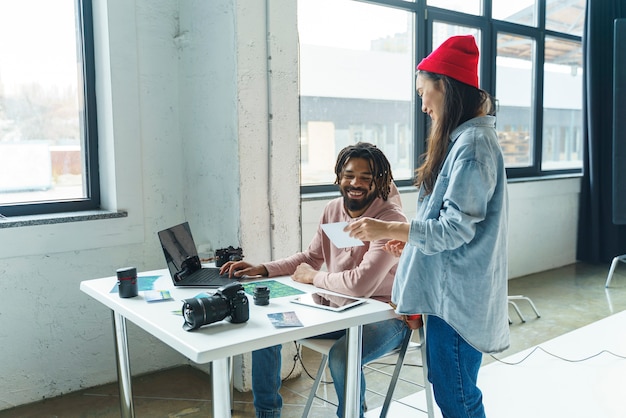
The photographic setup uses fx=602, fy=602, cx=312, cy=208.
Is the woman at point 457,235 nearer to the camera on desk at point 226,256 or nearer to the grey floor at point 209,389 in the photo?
the camera on desk at point 226,256

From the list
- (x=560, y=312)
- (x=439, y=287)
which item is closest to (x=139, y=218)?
(x=439, y=287)

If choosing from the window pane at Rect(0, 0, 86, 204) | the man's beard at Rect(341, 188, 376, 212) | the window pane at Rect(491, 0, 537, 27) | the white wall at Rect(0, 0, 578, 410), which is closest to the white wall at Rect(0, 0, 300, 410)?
the white wall at Rect(0, 0, 578, 410)

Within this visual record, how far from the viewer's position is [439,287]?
1678mm

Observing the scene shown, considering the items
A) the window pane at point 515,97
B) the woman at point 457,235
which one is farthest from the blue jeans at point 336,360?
the window pane at point 515,97

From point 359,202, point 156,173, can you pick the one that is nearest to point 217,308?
point 359,202

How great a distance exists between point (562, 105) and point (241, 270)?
4588mm

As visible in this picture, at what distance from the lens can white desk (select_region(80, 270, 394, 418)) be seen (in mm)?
1488

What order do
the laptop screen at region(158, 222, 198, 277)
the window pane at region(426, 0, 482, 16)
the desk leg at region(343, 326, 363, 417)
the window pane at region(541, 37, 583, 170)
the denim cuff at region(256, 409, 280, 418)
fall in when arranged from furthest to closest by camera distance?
the window pane at region(541, 37, 583, 170) < the window pane at region(426, 0, 482, 16) < the denim cuff at region(256, 409, 280, 418) < the laptop screen at region(158, 222, 198, 277) < the desk leg at region(343, 326, 363, 417)

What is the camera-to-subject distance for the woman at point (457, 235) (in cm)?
159

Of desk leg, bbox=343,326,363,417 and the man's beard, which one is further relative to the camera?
the man's beard

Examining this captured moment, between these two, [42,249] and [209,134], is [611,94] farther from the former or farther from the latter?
[42,249]

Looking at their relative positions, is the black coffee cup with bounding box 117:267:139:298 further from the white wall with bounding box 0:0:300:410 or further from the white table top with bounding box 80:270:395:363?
the white wall with bounding box 0:0:300:410

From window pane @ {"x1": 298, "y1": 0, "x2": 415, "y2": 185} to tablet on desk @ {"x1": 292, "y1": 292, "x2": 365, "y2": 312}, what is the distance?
1.84 m

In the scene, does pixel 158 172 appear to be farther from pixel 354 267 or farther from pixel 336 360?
pixel 336 360
